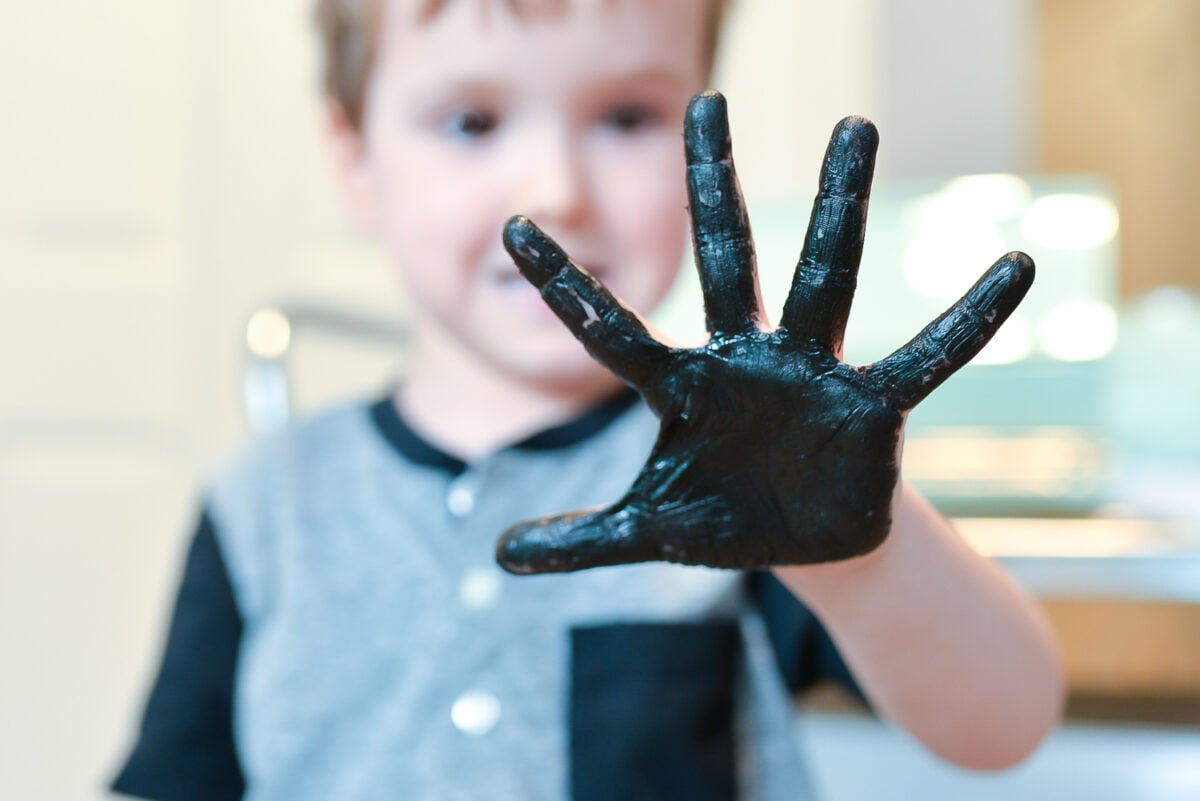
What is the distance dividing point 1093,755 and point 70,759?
123 cm

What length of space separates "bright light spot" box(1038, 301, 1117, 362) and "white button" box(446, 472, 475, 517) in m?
0.55

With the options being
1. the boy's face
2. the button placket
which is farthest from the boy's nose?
the button placket

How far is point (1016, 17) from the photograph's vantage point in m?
1.21

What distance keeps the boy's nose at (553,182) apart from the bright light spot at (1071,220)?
0.52 metres

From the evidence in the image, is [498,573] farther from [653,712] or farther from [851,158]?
[851,158]

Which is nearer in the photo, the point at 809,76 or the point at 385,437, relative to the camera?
the point at 385,437

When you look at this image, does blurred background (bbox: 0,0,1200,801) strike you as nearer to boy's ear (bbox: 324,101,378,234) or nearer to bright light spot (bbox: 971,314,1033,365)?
bright light spot (bbox: 971,314,1033,365)

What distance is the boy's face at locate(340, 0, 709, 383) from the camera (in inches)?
19.0

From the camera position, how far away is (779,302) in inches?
29.5

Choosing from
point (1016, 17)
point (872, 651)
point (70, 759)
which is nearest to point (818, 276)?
point (872, 651)

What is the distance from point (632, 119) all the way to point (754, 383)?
227mm

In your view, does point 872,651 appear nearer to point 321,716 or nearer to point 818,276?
point 818,276

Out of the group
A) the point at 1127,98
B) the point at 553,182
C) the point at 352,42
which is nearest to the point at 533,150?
the point at 553,182

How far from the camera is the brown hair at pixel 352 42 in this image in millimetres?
549
